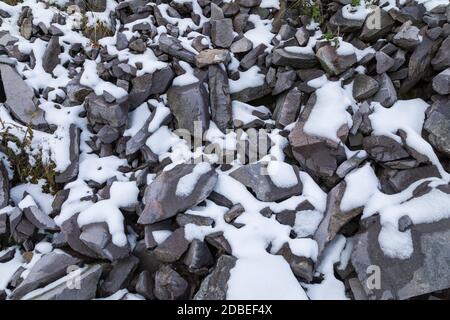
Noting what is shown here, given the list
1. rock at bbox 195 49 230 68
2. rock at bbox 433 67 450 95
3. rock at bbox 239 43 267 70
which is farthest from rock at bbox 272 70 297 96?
rock at bbox 433 67 450 95

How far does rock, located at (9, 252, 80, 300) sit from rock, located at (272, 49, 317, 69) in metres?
3.73

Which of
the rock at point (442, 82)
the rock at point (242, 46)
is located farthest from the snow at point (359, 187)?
the rock at point (242, 46)

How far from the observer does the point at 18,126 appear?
196 inches

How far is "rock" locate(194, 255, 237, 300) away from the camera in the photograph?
3.45 meters

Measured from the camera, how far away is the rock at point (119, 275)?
3.74 meters

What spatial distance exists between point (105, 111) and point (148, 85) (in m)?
0.73

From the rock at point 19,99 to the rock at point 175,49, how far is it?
2010 millimetres

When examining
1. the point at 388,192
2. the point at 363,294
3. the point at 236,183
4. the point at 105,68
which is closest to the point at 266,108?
the point at 236,183

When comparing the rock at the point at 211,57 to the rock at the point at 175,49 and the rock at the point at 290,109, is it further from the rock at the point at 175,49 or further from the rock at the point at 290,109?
the rock at the point at 290,109

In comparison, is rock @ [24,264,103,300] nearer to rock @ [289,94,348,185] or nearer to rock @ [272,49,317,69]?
rock @ [289,94,348,185]

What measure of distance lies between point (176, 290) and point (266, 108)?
9.61ft

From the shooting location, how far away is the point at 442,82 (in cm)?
455

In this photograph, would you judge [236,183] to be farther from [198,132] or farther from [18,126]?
[18,126]

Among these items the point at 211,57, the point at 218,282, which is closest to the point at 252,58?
the point at 211,57
